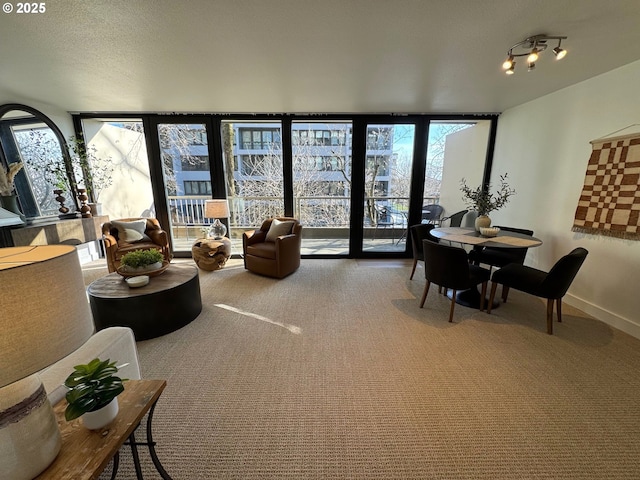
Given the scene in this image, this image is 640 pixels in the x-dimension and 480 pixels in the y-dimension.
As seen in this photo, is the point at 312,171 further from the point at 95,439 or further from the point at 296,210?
the point at 95,439

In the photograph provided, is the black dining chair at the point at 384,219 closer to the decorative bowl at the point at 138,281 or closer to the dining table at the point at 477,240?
the dining table at the point at 477,240

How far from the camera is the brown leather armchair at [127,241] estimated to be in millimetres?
3690

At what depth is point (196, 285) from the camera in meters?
2.71

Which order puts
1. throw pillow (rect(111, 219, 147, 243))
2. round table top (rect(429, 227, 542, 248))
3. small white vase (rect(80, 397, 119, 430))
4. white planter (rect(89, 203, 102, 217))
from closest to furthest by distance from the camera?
1. small white vase (rect(80, 397, 119, 430))
2. round table top (rect(429, 227, 542, 248))
3. throw pillow (rect(111, 219, 147, 243))
4. white planter (rect(89, 203, 102, 217))

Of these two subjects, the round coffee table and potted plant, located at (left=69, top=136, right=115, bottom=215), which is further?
potted plant, located at (left=69, top=136, right=115, bottom=215)

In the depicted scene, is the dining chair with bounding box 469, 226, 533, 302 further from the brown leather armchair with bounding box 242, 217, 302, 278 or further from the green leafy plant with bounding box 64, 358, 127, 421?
the green leafy plant with bounding box 64, 358, 127, 421

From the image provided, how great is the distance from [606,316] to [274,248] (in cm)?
369

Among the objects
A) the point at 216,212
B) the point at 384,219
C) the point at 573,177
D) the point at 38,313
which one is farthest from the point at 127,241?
the point at 573,177

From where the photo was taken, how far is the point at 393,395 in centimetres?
176

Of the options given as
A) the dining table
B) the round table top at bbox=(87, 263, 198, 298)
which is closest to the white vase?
the dining table

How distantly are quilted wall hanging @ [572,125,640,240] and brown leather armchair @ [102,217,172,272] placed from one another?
5.01 metres

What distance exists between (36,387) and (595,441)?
2496mm

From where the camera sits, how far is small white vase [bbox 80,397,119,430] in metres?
0.89

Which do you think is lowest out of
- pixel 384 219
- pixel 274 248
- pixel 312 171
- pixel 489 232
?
pixel 274 248
